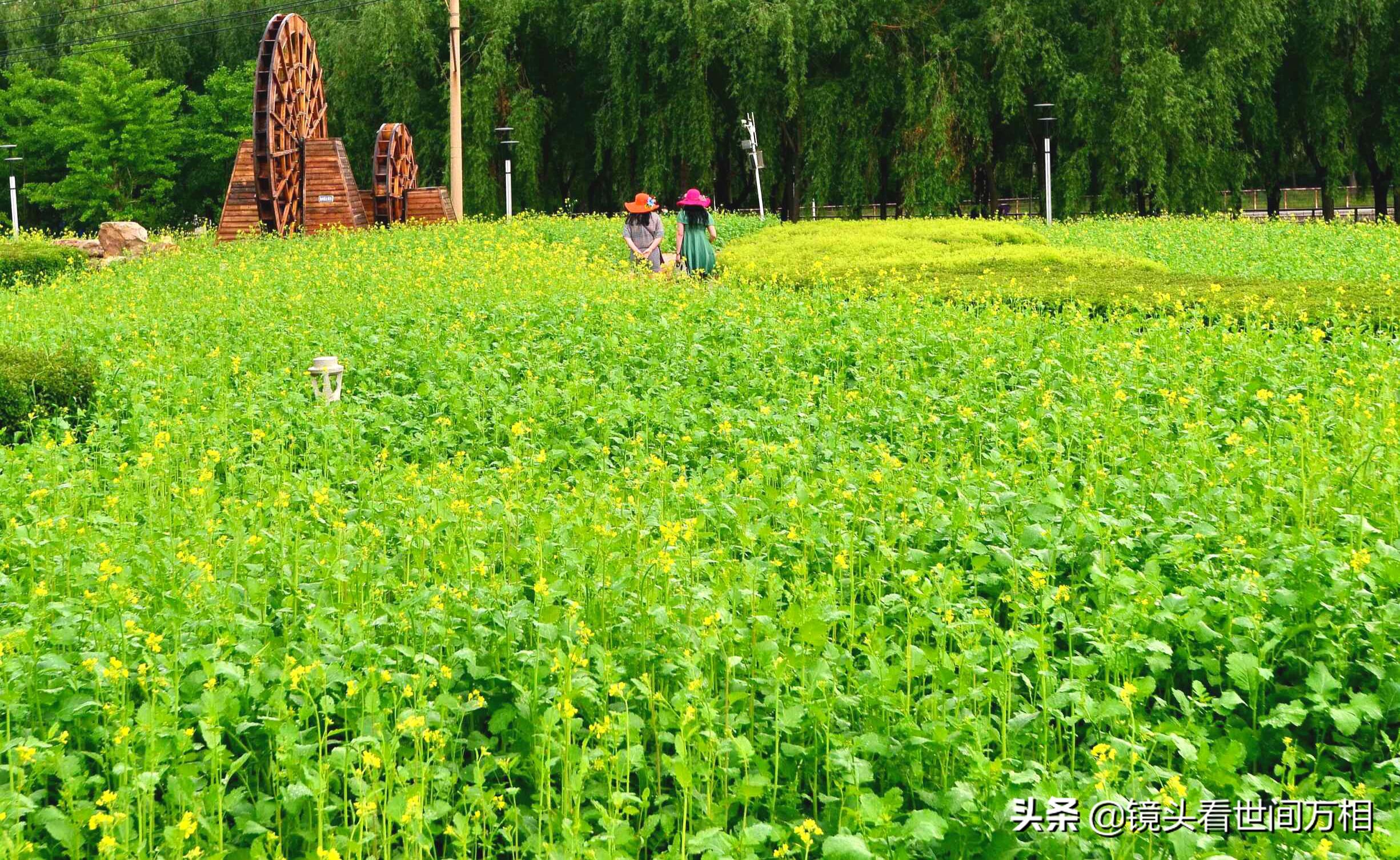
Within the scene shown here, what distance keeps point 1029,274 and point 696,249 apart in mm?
3767

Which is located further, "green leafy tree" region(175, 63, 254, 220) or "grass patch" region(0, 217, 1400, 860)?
"green leafy tree" region(175, 63, 254, 220)

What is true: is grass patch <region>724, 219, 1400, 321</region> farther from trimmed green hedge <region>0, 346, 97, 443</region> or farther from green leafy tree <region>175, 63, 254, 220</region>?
green leafy tree <region>175, 63, 254, 220</region>

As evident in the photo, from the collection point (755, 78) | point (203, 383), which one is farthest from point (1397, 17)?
point (203, 383)

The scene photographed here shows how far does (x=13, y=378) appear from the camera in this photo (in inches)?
307

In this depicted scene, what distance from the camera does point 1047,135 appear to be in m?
29.2

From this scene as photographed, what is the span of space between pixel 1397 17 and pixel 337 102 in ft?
82.2

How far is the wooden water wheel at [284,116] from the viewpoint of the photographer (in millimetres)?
22781

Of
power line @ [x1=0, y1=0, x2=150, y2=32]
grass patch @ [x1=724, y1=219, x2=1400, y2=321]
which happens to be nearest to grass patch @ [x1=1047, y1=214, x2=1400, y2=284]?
grass patch @ [x1=724, y1=219, x2=1400, y2=321]

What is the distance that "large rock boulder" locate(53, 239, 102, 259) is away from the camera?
22484 mm

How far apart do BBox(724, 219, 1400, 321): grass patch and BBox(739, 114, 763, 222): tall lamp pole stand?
5.87m

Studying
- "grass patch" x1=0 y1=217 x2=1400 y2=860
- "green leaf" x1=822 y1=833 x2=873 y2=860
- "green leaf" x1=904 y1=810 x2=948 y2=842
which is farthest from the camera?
"grass patch" x1=0 y1=217 x2=1400 y2=860

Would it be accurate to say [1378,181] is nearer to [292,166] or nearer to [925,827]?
[292,166]

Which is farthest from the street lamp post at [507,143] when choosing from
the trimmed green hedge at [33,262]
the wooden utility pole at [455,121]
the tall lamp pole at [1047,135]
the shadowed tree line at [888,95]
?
the trimmed green hedge at [33,262]

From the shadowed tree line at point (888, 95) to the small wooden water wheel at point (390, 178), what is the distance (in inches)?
137
